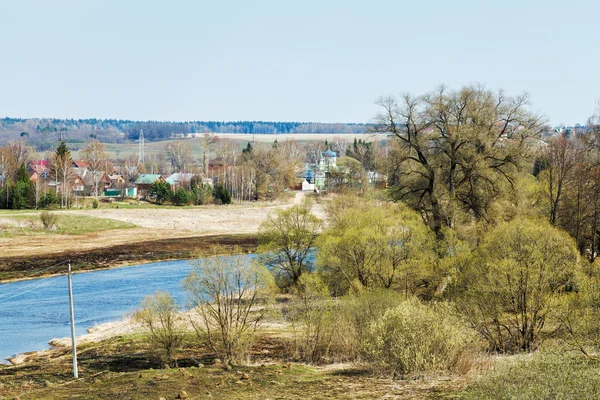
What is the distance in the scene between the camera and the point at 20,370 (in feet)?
91.4

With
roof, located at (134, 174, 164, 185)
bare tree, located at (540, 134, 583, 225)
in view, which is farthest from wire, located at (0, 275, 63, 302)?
roof, located at (134, 174, 164, 185)

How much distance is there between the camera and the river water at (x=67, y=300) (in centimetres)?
3544

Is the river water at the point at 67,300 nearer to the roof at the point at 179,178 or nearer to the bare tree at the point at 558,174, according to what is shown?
the bare tree at the point at 558,174

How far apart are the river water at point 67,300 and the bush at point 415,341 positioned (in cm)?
1404

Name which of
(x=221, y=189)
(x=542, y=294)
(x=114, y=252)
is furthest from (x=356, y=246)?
(x=221, y=189)

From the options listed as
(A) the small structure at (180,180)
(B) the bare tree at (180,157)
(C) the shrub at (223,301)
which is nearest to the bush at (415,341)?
(C) the shrub at (223,301)

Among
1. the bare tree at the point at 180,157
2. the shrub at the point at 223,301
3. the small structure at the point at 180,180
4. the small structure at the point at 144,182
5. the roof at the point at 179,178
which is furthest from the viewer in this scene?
the bare tree at the point at 180,157

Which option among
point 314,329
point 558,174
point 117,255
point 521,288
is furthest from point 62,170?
point 521,288

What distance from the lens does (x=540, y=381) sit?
16062 mm

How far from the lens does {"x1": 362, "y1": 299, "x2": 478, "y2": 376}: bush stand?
2277 centimetres

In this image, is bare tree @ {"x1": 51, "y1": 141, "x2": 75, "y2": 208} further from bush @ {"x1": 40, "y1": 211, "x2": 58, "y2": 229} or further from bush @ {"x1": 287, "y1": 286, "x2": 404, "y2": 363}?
bush @ {"x1": 287, "y1": 286, "x2": 404, "y2": 363}

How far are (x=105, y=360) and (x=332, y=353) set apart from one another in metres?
9.49

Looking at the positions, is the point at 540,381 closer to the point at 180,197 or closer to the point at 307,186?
the point at 180,197

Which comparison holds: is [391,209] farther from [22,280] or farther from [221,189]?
[221,189]
